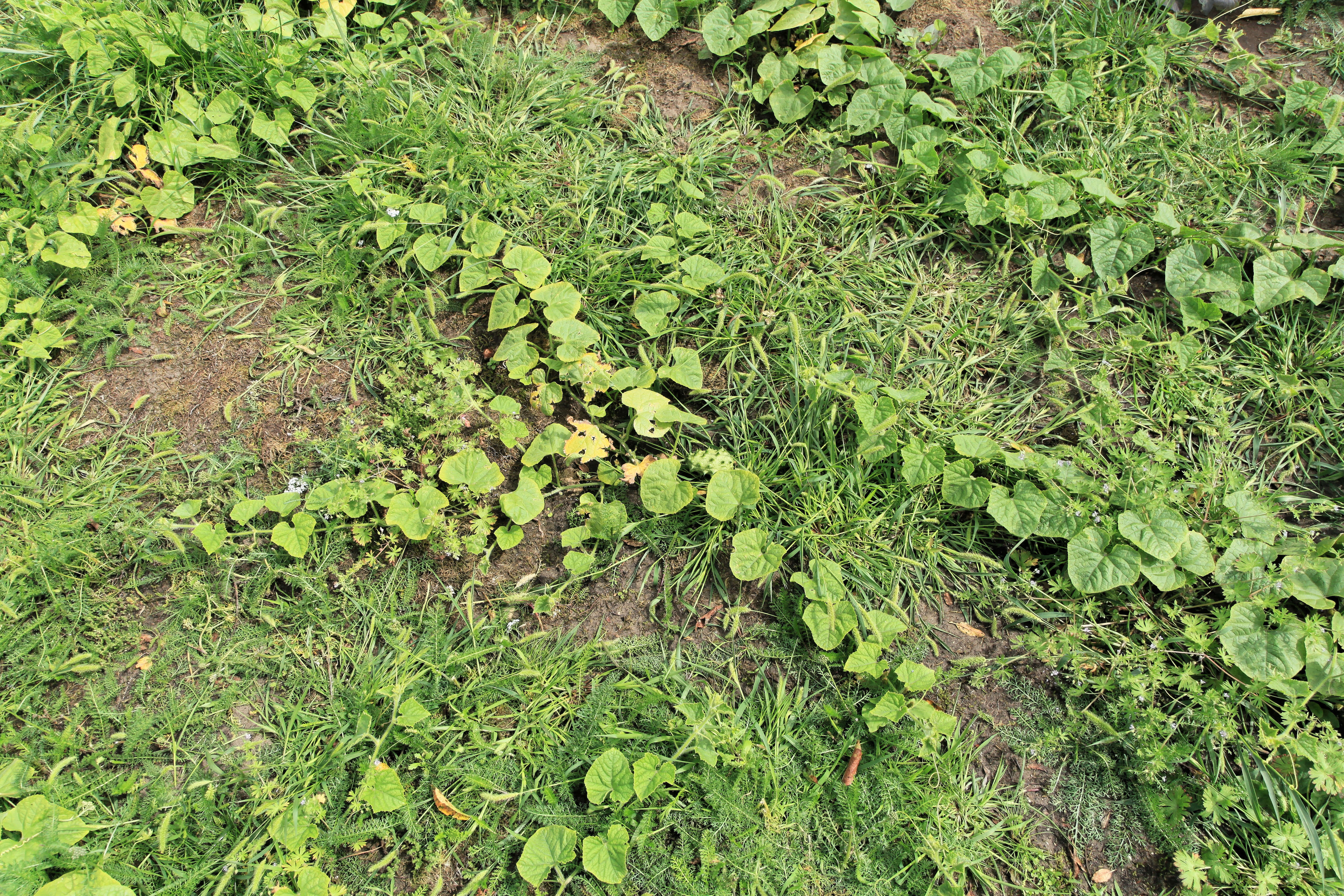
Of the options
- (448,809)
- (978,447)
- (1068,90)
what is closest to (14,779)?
(448,809)

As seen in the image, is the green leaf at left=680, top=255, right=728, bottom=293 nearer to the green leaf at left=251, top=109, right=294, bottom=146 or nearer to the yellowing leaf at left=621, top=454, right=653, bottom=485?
the yellowing leaf at left=621, top=454, right=653, bottom=485

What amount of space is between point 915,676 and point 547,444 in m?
1.29

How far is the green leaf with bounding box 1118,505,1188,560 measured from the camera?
7.66 feet

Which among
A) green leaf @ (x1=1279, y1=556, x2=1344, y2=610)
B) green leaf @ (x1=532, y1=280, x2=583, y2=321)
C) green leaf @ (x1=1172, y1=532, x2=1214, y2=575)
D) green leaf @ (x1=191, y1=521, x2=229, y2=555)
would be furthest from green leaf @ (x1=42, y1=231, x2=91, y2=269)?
green leaf @ (x1=1279, y1=556, x2=1344, y2=610)

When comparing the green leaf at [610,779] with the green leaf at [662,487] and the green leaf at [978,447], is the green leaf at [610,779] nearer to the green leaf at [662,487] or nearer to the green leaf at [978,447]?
the green leaf at [662,487]

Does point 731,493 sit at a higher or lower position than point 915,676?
higher

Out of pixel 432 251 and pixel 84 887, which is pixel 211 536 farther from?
pixel 432 251

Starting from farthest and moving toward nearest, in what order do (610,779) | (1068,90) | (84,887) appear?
(1068,90) → (610,779) → (84,887)

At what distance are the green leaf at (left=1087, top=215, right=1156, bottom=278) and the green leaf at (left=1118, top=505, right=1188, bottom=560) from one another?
0.85 meters

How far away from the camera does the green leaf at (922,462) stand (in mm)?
2438

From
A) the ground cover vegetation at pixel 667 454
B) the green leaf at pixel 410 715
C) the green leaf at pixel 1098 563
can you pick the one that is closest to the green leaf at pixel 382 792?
the ground cover vegetation at pixel 667 454

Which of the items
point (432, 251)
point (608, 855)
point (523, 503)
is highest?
point (432, 251)

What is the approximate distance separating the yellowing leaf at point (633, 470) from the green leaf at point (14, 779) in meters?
1.85

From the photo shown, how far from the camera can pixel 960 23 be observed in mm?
3105
